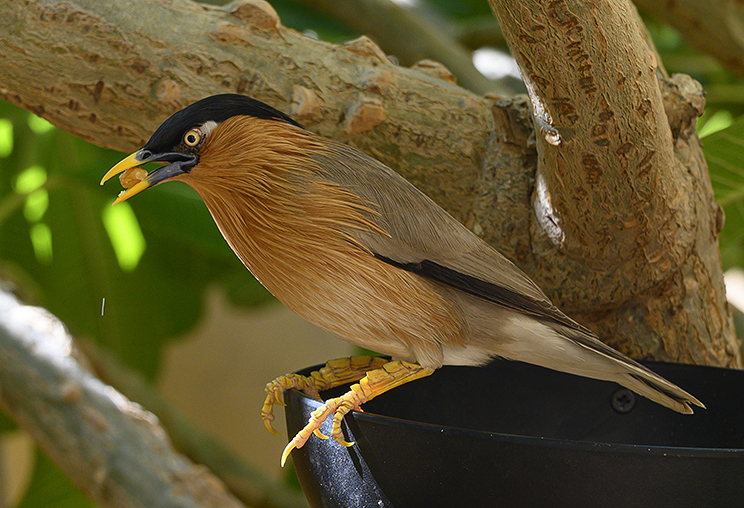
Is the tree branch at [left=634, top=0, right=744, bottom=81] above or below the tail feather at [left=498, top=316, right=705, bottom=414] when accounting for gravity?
above

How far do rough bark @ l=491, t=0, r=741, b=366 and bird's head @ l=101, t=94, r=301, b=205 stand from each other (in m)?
0.25

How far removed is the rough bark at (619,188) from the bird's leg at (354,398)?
0.87ft

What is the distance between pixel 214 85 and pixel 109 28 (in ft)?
0.41

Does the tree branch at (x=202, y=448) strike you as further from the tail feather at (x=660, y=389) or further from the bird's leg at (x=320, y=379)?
the tail feather at (x=660, y=389)

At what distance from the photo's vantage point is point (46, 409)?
1.22 meters

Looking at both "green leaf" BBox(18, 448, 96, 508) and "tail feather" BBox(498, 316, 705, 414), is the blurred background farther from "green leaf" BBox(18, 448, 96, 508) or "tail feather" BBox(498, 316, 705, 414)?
"tail feather" BBox(498, 316, 705, 414)

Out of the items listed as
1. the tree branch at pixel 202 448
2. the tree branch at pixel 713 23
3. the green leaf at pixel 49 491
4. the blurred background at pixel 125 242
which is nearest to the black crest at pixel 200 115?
the blurred background at pixel 125 242

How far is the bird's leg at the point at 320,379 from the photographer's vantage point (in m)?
0.63

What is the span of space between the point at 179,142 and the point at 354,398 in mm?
Answer: 236

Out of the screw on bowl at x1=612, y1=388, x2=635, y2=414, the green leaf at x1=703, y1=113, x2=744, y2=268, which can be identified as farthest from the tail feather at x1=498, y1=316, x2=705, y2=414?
the green leaf at x1=703, y1=113, x2=744, y2=268

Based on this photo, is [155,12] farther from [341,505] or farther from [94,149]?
[94,149]

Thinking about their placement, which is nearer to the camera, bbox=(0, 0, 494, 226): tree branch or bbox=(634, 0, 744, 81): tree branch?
bbox=(0, 0, 494, 226): tree branch

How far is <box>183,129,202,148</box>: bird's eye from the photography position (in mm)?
543

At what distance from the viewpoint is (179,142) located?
1.77ft
